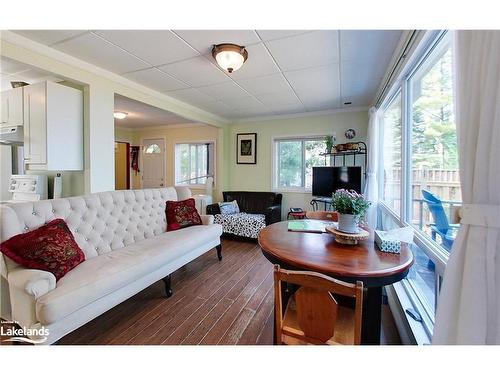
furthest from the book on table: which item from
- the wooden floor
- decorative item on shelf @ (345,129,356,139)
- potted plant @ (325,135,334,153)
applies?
decorative item on shelf @ (345,129,356,139)

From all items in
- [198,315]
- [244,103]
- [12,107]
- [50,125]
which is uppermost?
[244,103]

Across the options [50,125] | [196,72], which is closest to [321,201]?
[196,72]

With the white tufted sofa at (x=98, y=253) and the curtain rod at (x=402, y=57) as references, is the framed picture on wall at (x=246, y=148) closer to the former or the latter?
the white tufted sofa at (x=98, y=253)

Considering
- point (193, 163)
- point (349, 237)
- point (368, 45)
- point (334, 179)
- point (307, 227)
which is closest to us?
point (349, 237)

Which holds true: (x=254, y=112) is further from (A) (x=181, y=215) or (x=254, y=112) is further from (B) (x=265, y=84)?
(A) (x=181, y=215)

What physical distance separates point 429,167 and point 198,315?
2.27 metres

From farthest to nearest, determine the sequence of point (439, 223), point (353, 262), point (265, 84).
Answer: point (265, 84), point (439, 223), point (353, 262)

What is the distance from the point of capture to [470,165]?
2.75 feet

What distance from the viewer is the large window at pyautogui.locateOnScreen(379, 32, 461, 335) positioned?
1.42 m

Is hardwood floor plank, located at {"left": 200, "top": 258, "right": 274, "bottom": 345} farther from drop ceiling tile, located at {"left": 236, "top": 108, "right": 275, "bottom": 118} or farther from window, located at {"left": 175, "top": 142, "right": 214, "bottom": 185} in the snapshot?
window, located at {"left": 175, "top": 142, "right": 214, "bottom": 185}

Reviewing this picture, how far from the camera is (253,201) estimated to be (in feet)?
15.9

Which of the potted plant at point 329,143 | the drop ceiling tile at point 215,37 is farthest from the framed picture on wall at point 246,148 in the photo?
the drop ceiling tile at point 215,37
